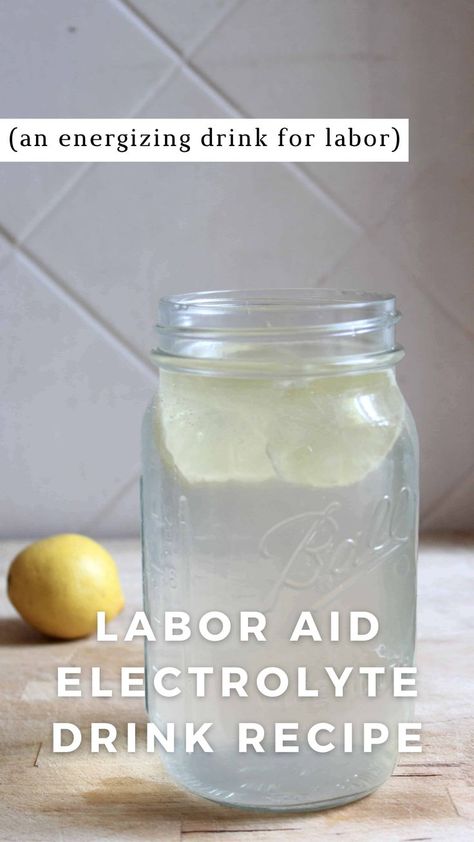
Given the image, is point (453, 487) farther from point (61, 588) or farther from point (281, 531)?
point (281, 531)

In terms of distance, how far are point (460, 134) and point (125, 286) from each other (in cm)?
46

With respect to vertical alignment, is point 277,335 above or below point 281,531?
above

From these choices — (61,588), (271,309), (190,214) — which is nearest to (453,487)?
(190,214)

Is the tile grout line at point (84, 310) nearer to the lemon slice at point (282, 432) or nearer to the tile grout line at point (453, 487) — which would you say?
the tile grout line at point (453, 487)

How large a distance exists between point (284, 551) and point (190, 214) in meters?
0.73

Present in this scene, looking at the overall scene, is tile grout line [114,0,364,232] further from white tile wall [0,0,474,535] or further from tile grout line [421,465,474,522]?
tile grout line [421,465,474,522]

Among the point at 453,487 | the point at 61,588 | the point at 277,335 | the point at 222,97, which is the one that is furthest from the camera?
the point at 453,487

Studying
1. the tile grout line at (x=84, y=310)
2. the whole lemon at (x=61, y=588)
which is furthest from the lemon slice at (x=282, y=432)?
the tile grout line at (x=84, y=310)

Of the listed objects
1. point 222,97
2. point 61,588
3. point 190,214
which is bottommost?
point 61,588

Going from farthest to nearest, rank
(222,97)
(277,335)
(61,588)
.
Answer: (222,97)
(61,588)
(277,335)

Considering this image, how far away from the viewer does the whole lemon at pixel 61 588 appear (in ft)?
3.22

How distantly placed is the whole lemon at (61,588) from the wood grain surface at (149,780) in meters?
0.03

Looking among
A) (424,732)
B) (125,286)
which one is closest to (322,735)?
(424,732)

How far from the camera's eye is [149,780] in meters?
0.73
